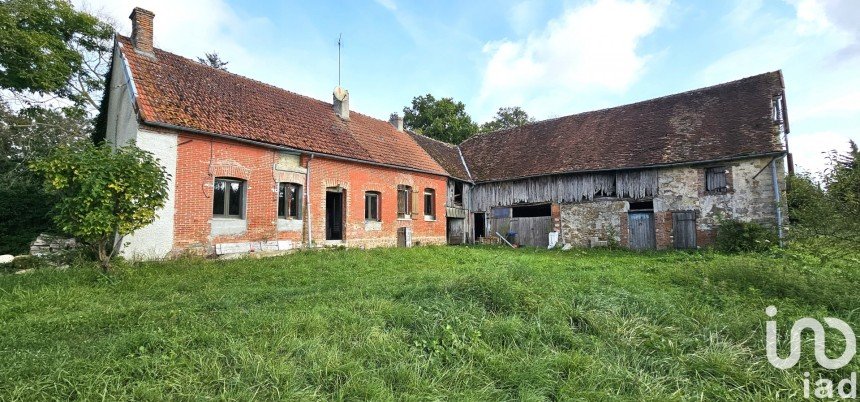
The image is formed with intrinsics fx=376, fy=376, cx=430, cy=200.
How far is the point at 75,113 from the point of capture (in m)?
16.5

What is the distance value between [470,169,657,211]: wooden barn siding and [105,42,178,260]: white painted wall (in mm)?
13111

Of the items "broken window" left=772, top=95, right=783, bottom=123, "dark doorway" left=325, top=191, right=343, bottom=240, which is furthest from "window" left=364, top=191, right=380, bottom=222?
"broken window" left=772, top=95, right=783, bottom=123

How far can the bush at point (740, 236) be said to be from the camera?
38.4 ft

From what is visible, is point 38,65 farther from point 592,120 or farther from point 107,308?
point 592,120

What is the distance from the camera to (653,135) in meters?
15.4

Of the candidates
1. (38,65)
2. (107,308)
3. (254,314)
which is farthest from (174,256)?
(38,65)

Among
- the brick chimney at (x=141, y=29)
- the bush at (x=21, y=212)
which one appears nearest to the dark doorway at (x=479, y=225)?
Result: the brick chimney at (x=141, y=29)

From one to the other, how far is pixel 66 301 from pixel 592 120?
19.2 m

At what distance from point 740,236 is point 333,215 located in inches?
555

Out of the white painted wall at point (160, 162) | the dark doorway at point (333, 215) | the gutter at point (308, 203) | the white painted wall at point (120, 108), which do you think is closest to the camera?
the white painted wall at point (160, 162)

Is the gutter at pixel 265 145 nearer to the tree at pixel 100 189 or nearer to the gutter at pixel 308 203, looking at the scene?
the gutter at pixel 308 203

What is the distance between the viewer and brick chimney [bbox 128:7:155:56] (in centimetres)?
1088

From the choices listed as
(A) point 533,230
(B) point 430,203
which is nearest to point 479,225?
(A) point 533,230

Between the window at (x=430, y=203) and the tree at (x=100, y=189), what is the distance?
427 inches
